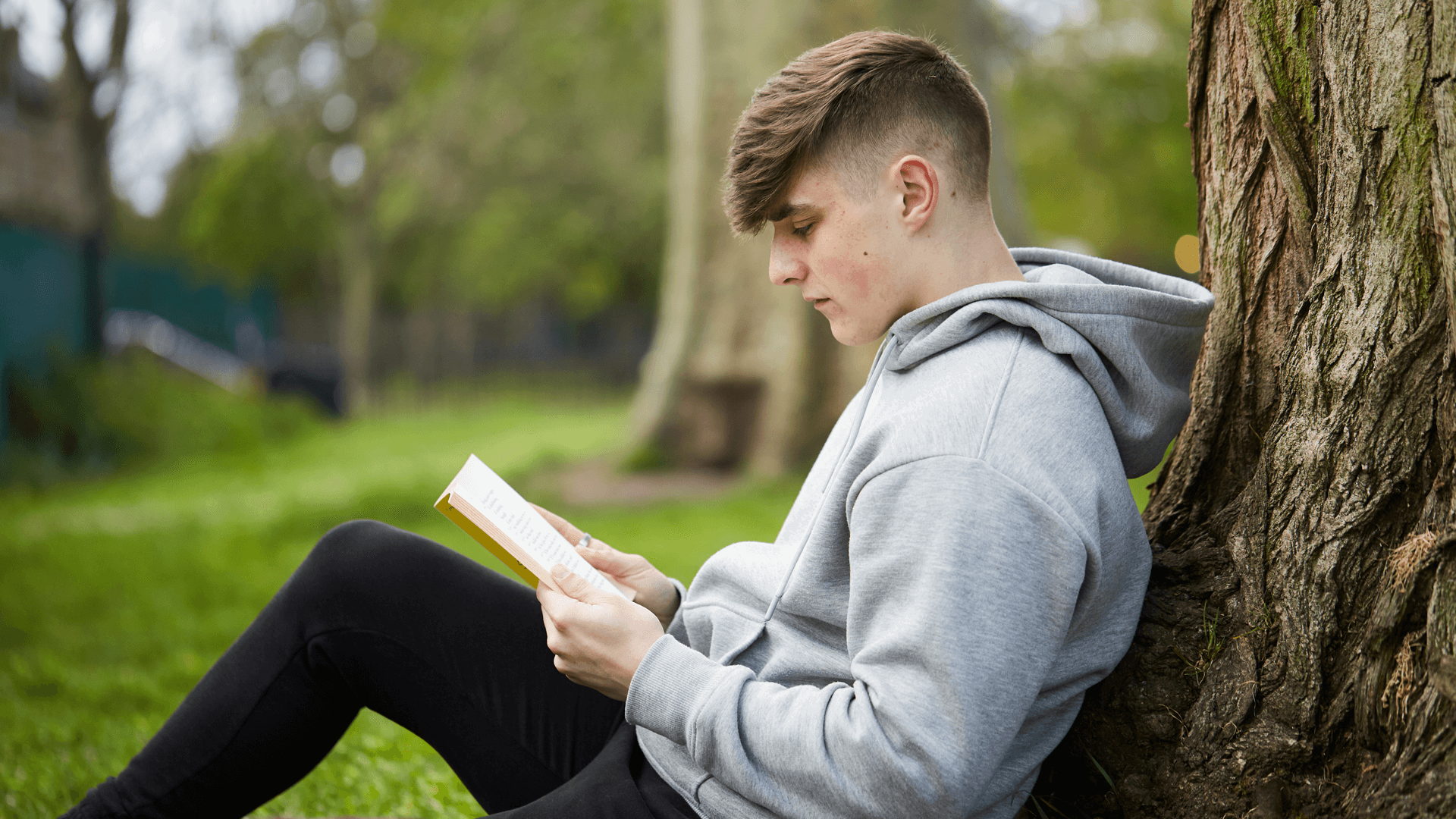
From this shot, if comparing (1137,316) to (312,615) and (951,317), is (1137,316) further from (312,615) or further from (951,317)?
(312,615)

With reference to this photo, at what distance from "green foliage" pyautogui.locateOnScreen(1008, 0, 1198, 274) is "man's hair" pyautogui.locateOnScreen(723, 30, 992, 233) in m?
14.8

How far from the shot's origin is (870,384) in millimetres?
1785

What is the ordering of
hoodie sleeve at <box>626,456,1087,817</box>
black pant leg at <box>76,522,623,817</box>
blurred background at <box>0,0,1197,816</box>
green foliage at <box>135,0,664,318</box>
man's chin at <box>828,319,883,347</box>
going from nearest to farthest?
1. hoodie sleeve at <box>626,456,1087,817</box>
2. man's chin at <box>828,319,883,347</box>
3. black pant leg at <box>76,522,623,817</box>
4. blurred background at <box>0,0,1197,816</box>
5. green foliage at <box>135,0,664,318</box>

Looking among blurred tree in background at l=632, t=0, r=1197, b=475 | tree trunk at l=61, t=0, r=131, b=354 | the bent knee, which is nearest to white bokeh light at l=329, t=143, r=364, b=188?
tree trunk at l=61, t=0, r=131, b=354

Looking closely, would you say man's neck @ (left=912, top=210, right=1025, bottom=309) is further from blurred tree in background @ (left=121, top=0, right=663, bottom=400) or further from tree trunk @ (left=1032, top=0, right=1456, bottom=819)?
blurred tree in background @ (left=121, top=0, right=663, bottom=400)

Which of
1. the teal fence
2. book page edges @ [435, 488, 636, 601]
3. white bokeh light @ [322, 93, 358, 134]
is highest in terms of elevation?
white bokeh light @ [322, 93, 358, 134]

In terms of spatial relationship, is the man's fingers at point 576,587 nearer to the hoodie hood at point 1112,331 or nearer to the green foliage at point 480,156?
the hoodie hood at point 1112,331

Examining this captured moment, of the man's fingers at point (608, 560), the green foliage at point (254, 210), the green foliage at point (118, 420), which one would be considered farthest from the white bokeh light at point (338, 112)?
the man's fingers at point (608, 560)

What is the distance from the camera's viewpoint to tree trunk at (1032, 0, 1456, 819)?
4.62 ft

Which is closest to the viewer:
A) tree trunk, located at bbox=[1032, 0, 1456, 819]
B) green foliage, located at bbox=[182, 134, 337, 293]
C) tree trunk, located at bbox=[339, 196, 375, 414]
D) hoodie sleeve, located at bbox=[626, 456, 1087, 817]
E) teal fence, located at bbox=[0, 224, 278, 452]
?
hoodie sleeve, located at bbox=[626, 456, 1087, 817]

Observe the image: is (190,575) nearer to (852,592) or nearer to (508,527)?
(508,527)

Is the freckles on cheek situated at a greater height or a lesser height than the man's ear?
lesser

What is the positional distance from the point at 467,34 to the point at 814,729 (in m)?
16.4

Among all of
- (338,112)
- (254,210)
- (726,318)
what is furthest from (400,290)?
(726,318)
